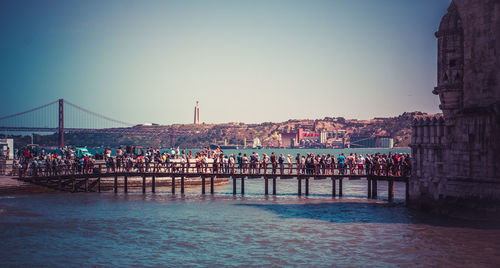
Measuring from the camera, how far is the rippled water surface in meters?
22.7

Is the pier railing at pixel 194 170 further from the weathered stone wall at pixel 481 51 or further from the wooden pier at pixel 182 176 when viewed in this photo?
the weathered stone wall at pixel 481 51

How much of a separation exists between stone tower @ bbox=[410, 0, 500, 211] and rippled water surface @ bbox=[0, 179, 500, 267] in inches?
79.5

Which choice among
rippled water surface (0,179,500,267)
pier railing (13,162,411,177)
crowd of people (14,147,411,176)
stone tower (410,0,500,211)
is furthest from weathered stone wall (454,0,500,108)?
pier railing (13,162,411,177)

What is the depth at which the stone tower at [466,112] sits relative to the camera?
26.6m

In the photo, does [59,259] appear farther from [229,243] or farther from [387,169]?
[387,169]

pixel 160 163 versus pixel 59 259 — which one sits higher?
pixel 160 163

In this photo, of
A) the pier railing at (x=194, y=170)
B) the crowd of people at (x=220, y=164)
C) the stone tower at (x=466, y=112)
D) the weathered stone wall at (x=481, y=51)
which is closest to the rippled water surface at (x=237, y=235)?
the stone tower at (x=466, y=112)

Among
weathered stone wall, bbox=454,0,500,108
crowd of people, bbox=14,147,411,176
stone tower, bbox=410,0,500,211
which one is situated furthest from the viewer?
crowd of people, bbox=14,147,411,176

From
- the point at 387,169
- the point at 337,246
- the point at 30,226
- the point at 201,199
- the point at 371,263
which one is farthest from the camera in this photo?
the point at 201,199

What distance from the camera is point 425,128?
3180 centimetres

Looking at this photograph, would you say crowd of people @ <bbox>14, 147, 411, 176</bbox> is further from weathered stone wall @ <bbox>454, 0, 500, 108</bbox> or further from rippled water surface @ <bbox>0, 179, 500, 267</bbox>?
weathered stone wall @ <bbox>454, 0, 500, 108</bbox>

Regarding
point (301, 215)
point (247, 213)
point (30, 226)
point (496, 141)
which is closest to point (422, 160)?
point (496, 141)

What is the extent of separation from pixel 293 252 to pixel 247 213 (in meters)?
11.4

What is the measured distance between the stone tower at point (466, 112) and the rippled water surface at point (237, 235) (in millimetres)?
2020
